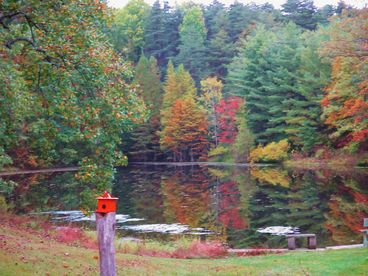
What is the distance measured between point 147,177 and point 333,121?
17.4 m

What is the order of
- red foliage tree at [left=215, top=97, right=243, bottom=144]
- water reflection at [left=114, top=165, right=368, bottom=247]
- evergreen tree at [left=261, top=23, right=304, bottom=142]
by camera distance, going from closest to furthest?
water reflection at [left=114, top=165, right=368, bottom=247], evergreen tree at [left=261, top=23, right=304, bottom=142], red foliage tree at [left=215, top=97, right=243, bottom=144]

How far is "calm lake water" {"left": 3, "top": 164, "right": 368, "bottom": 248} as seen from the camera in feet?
75.7

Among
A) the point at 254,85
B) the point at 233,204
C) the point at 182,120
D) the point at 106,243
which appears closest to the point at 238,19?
the point at 182,120

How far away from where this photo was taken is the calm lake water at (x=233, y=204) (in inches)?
909

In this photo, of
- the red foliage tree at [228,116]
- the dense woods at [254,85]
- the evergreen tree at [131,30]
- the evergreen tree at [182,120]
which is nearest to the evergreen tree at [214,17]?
the dense woods at [254,85]

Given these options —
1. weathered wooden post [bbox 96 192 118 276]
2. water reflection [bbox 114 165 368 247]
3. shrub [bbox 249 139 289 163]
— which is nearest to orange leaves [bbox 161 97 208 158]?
shrub [bbox 249 139 289 163]

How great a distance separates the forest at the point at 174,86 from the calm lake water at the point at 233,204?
326cm

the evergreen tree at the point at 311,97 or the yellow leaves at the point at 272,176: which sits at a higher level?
the evergreen tree at the point at 311,97

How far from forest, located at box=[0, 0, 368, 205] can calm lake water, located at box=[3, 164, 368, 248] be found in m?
3.26

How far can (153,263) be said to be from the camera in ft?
44.0

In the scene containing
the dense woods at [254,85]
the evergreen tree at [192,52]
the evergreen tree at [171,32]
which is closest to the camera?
the dense woods at [254,85]

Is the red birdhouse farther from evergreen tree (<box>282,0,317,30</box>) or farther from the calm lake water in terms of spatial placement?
evergreen tree (<box>282,0,317,30</box>)

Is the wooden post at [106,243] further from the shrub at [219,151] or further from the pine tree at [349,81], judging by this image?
the shrub at [219,151]

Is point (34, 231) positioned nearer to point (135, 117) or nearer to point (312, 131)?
point (135, 117)
